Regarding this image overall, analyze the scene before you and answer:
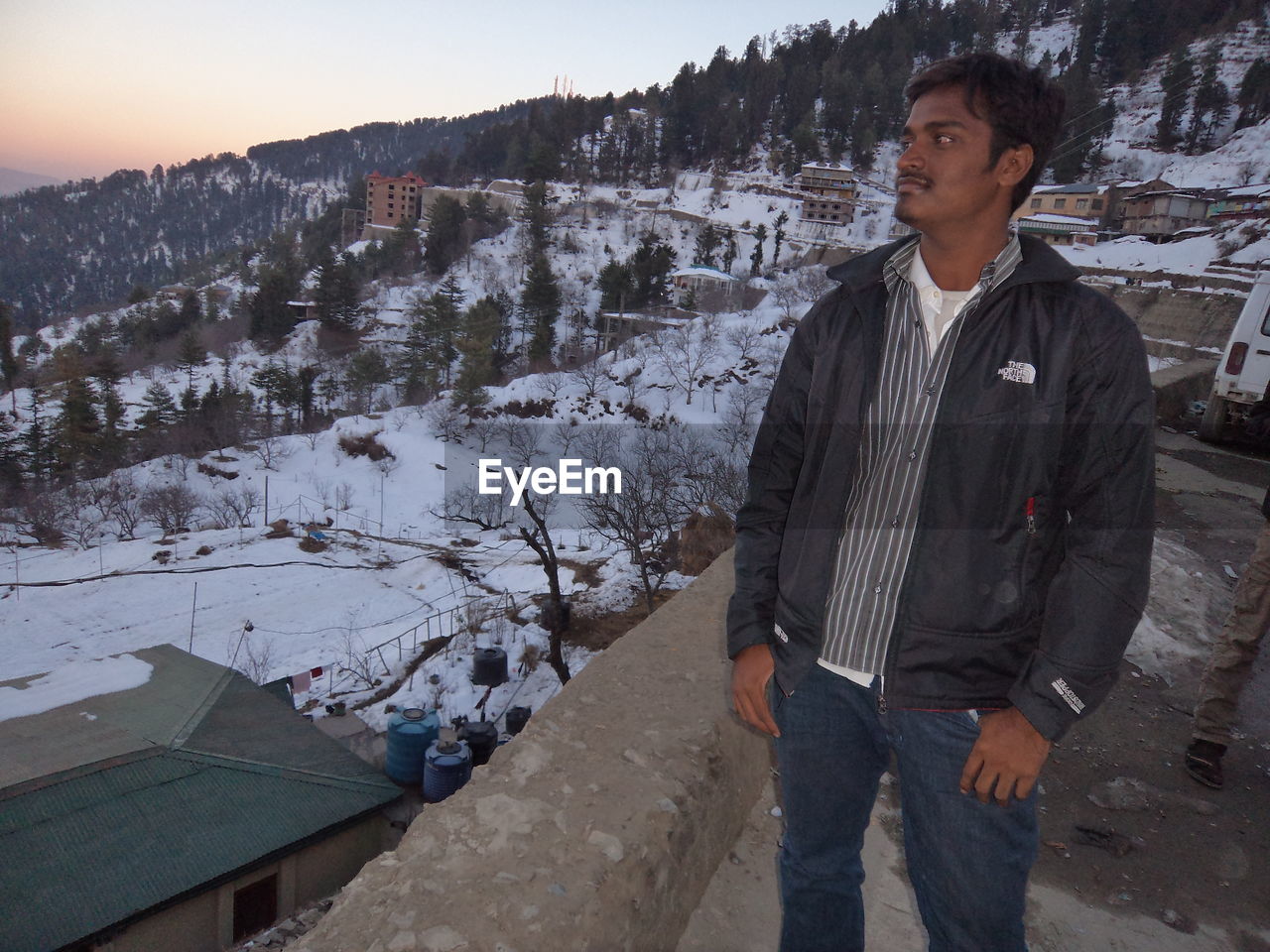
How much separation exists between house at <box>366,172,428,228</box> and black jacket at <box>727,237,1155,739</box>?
70.5 m

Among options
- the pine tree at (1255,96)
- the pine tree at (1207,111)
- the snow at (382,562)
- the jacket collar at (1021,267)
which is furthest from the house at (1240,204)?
the jacket collar at (1021,267)

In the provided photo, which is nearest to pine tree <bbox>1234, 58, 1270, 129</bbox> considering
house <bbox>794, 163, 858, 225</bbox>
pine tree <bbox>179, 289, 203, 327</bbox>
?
house <bbox>794, 163, 858, 225</bbox>

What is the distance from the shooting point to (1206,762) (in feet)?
7.93

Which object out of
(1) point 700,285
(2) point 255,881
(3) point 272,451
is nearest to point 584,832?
(2) point 255,881

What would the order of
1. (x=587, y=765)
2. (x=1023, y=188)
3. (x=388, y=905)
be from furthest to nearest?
(x=587, y=765) → (x=388, y=905) → (x=1023, y=188)

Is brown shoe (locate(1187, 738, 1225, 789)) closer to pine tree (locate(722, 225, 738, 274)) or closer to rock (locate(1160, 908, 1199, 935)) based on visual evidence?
rock (locate(1160, 908, 1199, 935))

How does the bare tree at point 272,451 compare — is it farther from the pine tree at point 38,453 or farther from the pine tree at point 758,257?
the pine tree at point 758,257

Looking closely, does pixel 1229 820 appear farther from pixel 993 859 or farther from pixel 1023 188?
pixel 1023 188

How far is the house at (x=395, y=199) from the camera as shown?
65250 mm

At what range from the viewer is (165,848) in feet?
18.9

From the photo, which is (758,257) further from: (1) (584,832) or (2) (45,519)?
(1) (584,832)

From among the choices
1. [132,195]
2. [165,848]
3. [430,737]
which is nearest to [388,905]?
[165,848]

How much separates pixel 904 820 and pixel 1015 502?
1.76 feet

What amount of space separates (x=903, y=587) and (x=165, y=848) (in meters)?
6.76
